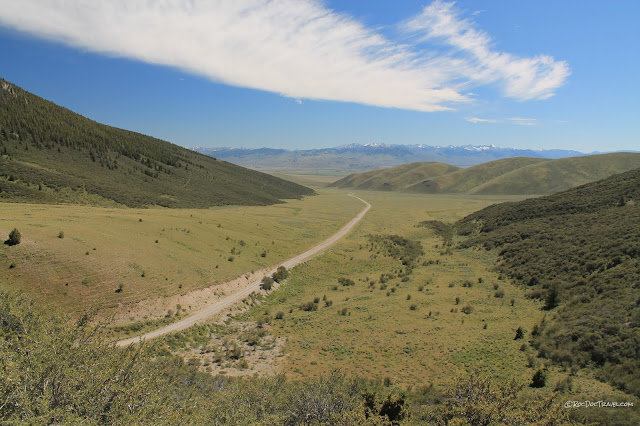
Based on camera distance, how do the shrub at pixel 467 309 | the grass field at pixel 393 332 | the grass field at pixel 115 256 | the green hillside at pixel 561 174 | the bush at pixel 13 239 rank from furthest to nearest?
the green hillside at pixel 561 174 → the shrub at pixel 467 309 → the bush at pixel 13 239 → the grass field at pixel 115 256 → the grass field at pixel 393 332

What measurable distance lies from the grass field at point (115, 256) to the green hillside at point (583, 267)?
3436 cm

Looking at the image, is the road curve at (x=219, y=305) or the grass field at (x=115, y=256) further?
the grass field at (x=115, y=256)

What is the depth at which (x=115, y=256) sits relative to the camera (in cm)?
3281

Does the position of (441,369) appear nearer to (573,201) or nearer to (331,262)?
(331,262)

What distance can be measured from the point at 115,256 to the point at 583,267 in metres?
51.0

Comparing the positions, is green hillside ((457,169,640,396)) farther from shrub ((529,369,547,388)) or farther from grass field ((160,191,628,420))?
shrub ((529,369,547,388))

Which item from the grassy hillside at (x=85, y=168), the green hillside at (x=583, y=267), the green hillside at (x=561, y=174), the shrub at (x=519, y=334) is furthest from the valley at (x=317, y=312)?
the green hillside at (x=561, y=174)

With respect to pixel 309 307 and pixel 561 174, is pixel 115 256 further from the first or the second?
pixel 561 174

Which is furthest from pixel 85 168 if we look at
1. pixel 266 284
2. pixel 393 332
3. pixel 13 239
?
pixel 393 332

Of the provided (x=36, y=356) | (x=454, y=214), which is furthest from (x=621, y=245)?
(x=454, y=214)

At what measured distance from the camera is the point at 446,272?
1822 inches

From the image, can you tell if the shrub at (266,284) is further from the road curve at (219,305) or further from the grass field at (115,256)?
the grass field at (115,256)

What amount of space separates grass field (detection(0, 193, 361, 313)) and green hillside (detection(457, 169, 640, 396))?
34361 millimetres

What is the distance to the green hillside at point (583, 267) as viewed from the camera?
19609 millimetres
